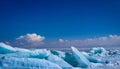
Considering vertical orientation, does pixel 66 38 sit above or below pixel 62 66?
above

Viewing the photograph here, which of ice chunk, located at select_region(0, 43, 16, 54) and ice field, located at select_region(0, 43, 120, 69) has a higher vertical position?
ice chunk, located at select_region(0, 43, 16, 54)

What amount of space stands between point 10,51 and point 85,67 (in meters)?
0.76

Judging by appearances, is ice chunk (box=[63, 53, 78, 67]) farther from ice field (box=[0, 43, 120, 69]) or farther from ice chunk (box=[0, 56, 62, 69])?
ice chunk (box=[0, 56, 62, 69])

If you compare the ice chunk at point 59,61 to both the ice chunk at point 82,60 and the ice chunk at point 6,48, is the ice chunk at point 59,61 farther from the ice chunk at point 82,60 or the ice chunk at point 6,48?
the ice chunk at point 6,48

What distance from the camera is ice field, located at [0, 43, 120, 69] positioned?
8.79ft

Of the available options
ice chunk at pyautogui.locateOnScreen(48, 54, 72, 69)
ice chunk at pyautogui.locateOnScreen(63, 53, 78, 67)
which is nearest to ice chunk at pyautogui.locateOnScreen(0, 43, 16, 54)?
ice chunk at pyautogui.locateOnScreen(48, 54, 72, 69)

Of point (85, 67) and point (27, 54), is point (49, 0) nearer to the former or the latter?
point (27, 54)

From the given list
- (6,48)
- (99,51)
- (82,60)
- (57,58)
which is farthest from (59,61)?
(6,48)

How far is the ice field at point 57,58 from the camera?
268 cm

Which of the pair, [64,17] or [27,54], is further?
[64,17]

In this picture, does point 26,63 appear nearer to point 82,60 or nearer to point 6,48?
point 6,48

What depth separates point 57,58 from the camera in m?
2.76

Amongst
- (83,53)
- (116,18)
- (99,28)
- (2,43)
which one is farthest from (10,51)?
(116,18)

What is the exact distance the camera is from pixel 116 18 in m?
2.85
